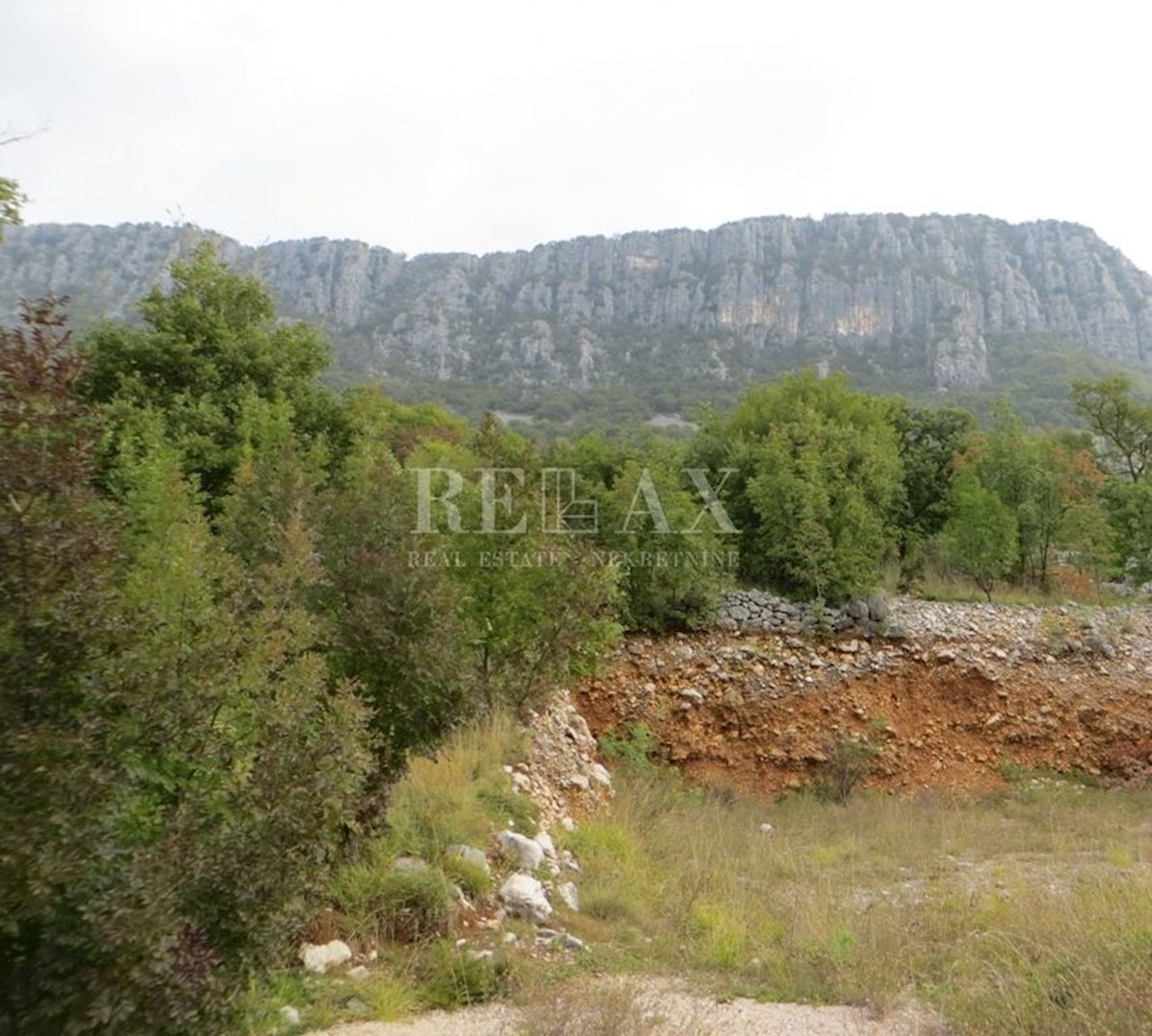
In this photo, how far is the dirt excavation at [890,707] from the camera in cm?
1188

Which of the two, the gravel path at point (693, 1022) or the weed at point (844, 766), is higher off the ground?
the gravel path at point (693, 1022)

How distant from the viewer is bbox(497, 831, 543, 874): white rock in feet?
20.2

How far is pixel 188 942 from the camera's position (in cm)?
298

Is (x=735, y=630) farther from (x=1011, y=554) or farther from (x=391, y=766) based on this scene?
(x=391, y=766)

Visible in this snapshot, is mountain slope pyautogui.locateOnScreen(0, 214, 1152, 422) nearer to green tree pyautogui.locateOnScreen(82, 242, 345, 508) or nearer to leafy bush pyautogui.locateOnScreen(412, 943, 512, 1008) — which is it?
green tree pyautogui.locateOnScreen(82, 242, 345, 508)

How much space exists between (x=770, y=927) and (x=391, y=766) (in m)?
3.02

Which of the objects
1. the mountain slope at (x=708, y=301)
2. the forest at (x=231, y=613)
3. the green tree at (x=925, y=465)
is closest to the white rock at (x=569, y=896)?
the forest at (x=231, y=613)

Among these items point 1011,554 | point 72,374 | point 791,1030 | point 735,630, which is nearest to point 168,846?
point 72,374

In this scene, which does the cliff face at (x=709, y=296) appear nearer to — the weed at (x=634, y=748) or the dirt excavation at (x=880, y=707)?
the dirt excavation at (x=880, y=707)

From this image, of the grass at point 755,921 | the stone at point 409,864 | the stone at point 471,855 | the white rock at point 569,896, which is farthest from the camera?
the white rock at point 569,896

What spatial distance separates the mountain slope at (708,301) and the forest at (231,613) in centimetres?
4998

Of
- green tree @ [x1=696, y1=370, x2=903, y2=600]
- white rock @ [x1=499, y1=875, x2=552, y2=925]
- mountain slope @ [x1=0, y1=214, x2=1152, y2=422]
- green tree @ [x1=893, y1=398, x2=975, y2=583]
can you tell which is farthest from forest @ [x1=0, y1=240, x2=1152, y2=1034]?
mountain slope @ [x1=0, y1=214, x2=1152, y2=422]

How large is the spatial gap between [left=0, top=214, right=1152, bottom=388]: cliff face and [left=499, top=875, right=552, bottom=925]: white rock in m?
60.5

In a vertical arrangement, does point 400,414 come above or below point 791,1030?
above
